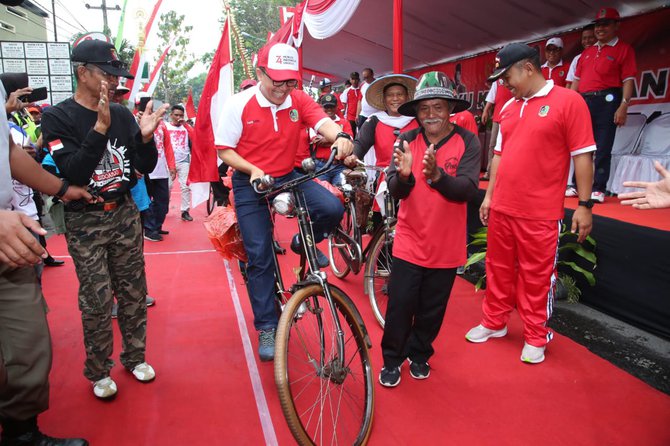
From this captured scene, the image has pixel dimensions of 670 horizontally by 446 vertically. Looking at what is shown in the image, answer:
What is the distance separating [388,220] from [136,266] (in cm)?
184

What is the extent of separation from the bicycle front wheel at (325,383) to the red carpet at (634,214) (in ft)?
9.14

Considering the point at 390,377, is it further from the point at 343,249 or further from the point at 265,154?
the point at 343,249

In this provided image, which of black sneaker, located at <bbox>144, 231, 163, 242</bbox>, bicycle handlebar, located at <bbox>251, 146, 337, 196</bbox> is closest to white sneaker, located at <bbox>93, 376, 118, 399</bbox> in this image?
bicycle handlebar, located at <bbox>251, 146, 337, 196</bbox>

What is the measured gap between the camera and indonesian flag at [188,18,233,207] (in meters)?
4.11

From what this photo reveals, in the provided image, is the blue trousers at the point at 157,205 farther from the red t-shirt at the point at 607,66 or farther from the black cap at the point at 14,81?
the red t-shirt at the point at 607,66

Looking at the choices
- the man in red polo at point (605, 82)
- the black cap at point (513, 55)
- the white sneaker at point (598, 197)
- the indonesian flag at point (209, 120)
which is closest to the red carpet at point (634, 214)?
the white sneaker at point (598, 197)

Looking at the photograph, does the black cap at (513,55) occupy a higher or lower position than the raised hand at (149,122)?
higher

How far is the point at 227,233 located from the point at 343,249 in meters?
1.48

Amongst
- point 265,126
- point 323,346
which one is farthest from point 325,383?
point 265,126

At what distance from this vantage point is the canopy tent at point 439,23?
705cm

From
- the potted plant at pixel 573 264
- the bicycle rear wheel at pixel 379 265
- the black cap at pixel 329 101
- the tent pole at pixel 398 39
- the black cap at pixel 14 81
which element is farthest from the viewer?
the black cap at pixel 329 101

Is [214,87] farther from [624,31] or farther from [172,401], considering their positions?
[624,31]

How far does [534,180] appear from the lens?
3.09 meters

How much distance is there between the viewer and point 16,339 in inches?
65.7
